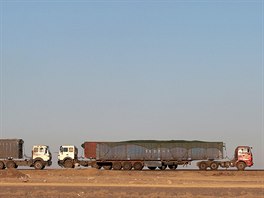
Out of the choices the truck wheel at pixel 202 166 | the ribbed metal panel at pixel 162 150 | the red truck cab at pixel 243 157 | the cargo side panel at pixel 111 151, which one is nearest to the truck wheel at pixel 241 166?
the red truck cab at pixel 243 157

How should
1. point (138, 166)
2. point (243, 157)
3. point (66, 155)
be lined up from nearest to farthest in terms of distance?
point (243, 157)
point (138, 166)
point (66, 155)

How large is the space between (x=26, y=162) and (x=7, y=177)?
1229cm

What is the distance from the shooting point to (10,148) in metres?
67.6

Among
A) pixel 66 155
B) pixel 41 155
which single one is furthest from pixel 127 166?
pixel 41 155

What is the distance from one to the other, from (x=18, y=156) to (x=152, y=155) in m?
16.1

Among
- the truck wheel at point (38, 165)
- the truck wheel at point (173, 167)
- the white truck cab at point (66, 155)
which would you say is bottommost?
the truck wheel at point (173, 167)

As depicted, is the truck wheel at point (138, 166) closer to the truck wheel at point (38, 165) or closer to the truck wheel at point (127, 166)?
the truck wheel at point (127, 166)

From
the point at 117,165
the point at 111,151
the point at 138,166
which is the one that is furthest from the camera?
the point at 111,151

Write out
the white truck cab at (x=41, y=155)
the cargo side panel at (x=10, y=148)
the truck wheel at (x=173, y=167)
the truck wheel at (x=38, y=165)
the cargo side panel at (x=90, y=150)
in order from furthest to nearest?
the cargo side panel at (x=90, y=150) < the truck wheel at (x=173, y=167) < the cargo side panel at (x=10, y=148) < the white truck cab at (x=41, y=155) < the truck wheel at (x=38, y=165)

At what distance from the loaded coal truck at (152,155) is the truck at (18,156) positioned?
180 centimetres

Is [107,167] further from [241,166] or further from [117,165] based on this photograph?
[241,166]

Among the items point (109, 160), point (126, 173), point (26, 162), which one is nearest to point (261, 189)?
point (126, 173)

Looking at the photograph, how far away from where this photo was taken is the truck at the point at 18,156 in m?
67.1

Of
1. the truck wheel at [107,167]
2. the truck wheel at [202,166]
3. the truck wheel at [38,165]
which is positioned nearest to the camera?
the truck wheel at [202,166]
